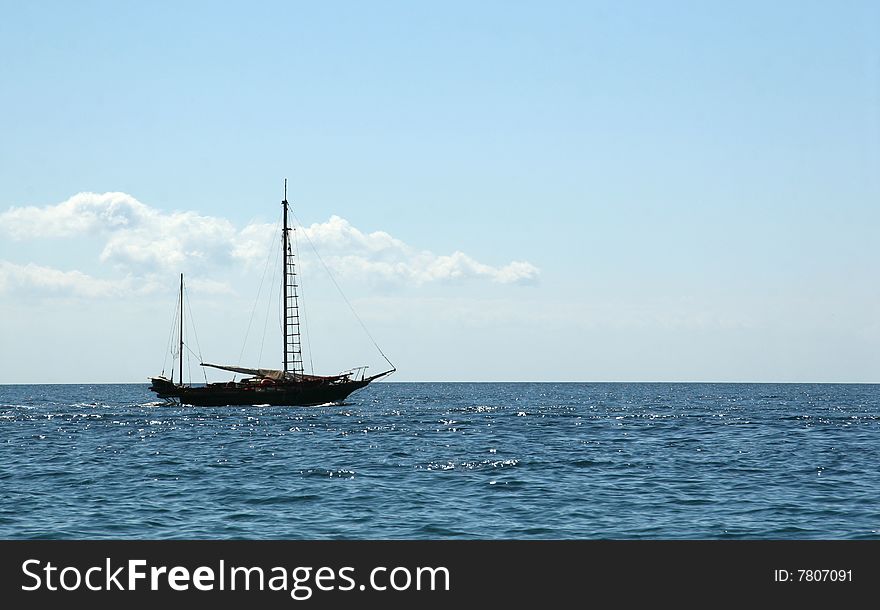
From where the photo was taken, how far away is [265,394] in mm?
93188

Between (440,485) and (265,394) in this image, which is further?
(265,394)

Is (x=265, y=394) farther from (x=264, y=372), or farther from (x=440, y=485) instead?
(x=440, y=485)

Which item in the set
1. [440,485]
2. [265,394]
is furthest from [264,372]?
[440,485]

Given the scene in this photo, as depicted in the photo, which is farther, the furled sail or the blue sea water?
the furled sail

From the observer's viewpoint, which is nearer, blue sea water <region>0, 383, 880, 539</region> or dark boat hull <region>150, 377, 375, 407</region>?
blue sea water <region>0, 383, 880, 539</region>

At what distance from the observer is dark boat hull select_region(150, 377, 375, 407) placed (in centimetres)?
9325

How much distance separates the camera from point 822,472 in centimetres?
3428

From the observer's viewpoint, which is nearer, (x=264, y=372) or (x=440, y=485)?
(x=440, y=485)

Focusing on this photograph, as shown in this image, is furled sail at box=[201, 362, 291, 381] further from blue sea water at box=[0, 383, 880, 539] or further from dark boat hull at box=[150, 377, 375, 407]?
blue sea water at box=[0, 383, 880, 539]

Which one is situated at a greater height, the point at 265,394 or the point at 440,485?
the point at 265,394

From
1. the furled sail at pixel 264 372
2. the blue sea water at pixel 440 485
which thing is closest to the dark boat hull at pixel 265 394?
the furled sail at pixel 264 372

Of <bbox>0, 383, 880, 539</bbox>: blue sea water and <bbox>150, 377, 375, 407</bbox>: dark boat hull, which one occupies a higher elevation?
<bbox>150, 377, 375, 407</bbox>: dark boat hull

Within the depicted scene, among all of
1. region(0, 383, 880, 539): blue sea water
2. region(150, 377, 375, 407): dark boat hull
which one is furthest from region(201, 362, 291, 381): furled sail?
region(0, 383, 880, 539): blue sea water

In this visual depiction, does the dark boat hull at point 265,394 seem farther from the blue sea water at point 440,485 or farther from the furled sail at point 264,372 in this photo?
the blue sea water at point 440,485
